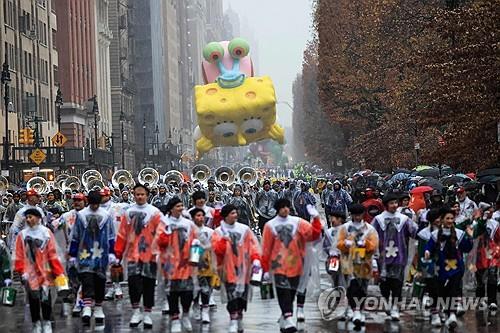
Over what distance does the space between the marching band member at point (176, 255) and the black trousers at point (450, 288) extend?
9.61 feet

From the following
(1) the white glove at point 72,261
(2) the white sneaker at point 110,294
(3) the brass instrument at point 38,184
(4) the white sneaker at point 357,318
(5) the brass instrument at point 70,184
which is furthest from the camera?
(5) the brass instrument at point 70,184

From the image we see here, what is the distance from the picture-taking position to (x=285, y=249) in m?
14.1

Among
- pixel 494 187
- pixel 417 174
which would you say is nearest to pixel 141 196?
pixel 494 187

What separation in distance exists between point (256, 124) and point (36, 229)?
3599cm

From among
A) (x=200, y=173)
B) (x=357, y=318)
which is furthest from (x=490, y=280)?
(x=200, y=173)

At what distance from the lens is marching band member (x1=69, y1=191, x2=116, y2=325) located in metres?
15.5

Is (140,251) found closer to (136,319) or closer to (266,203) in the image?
(136,319)

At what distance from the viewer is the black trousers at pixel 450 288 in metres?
14.3

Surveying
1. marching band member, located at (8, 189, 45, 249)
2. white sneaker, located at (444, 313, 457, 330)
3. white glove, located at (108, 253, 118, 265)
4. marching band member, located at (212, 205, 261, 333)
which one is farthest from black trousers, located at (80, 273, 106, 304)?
white sneaker, located at (444, 313, 457, 330)

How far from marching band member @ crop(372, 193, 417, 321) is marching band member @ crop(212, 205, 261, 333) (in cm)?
181

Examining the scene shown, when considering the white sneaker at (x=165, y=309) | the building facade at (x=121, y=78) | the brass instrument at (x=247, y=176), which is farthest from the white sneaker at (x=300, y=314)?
the building facade at (x=121, y=78)

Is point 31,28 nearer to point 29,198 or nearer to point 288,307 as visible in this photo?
point 29,198

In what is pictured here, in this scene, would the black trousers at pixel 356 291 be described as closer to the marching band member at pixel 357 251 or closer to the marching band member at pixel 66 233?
the marching band member at pixel 357 251

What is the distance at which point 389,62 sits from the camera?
149 feet
